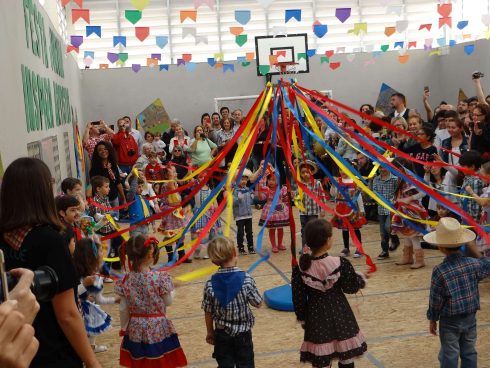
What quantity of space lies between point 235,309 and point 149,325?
1.92 ft

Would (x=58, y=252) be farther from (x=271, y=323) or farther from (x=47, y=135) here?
(x=47, y=135)

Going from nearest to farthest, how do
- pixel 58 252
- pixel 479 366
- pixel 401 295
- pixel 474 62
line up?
pixel 58 252 < pixel 479 366 < pixel 401 295 < pixel 474 62

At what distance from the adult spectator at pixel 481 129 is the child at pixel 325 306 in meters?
4.35

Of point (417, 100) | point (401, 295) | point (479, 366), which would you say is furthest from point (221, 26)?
point (479, 366)

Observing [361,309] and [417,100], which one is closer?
[361,309]

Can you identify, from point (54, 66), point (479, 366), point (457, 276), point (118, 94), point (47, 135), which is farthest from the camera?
point (118, 94)

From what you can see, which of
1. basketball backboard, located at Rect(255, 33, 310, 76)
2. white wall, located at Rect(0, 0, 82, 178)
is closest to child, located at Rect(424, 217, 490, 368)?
white wall, located at Rect(0, 0, 82, 178)

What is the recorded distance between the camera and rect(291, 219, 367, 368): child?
13.0ft

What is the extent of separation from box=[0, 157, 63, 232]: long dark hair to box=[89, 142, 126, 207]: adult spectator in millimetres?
6257

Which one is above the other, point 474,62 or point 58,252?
point 474,62

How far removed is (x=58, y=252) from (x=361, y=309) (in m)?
3.79

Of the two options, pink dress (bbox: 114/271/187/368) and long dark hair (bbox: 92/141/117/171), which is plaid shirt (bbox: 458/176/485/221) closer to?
pink dress (bbox: 114/271/187/368)

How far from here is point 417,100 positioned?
17.2 metres

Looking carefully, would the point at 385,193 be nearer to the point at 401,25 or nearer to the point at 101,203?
the point at 101,203
